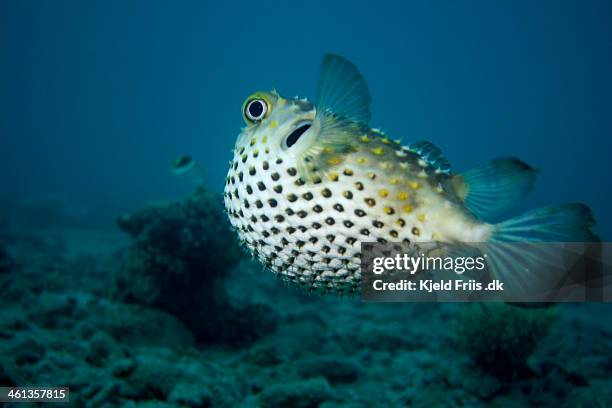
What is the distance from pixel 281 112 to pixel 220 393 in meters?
2.89

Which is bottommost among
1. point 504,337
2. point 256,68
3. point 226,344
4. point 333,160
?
point 504,337

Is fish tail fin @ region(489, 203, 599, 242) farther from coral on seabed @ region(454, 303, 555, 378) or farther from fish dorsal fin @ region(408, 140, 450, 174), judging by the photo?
coral on seabed @ region(454, 303, 555, 378)

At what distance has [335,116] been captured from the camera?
1.82m

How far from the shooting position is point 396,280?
2.08m

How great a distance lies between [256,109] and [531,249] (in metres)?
1.48

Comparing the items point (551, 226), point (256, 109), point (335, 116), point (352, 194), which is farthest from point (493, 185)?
point (256, 109)

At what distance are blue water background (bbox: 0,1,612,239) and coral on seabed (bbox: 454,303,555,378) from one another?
7148 cm

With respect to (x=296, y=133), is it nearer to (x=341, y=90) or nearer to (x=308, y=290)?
(x=341, y=90)

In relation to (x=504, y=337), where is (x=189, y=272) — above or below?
above

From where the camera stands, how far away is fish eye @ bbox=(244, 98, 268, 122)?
2.03 metres

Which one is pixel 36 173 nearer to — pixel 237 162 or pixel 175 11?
pixel 237 162

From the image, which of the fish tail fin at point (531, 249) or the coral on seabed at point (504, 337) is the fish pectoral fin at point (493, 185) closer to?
the fish tail fin at point (531, 249)

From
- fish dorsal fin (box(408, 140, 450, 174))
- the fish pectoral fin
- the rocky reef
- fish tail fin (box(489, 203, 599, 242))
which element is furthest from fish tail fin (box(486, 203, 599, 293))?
the rocky reef

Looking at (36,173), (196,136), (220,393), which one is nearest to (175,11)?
(196,136)
